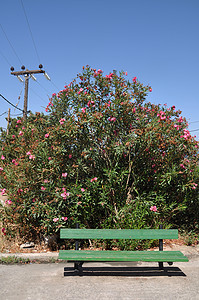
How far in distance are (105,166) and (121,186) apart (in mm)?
544

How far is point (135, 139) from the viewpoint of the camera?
5.70 metres

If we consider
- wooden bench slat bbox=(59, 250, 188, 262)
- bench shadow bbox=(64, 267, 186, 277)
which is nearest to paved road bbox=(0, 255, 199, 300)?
bench shadow bbox=(64, 267, 186, 277)

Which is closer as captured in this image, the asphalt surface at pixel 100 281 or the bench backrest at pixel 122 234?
the asphalt surface at pixel 100 281

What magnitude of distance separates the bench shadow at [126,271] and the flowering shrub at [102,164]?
1.12 metres

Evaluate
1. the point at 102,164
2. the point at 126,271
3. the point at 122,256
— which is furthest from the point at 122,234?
the point at 102,164

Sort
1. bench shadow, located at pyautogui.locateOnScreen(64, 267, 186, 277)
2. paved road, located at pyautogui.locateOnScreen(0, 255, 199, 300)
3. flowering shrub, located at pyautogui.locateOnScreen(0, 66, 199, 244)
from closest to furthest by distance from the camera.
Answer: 1. paved road, located at pyautogui.locateOnScreen(0, 255, 199, 300)
2. bench shadow, located at pyautogui.locateOnScreen(64, 267, 186, 277)
3. flowering shrub, located at pyautogui.locateOnScreen(0, 66, 199, 244)

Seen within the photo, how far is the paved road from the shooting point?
11.8 ft

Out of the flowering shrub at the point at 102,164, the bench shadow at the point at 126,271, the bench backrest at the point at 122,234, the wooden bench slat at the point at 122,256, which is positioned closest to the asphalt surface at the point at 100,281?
the bench shadow at the point at 126,271

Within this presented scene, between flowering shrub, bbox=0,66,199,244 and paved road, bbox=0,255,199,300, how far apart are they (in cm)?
107

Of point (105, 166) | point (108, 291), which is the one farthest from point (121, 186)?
point (108, 291)

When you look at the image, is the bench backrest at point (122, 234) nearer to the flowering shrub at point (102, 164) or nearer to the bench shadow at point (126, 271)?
the bench shadow at point (126, 271)

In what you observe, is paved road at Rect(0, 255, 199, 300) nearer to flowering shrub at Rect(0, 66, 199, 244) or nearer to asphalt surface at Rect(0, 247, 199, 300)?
asphalt surface at Rect(0, 247, 199, 300)

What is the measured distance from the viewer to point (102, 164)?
6.09 meters

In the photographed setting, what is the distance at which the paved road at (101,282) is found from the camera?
11.8 feet
